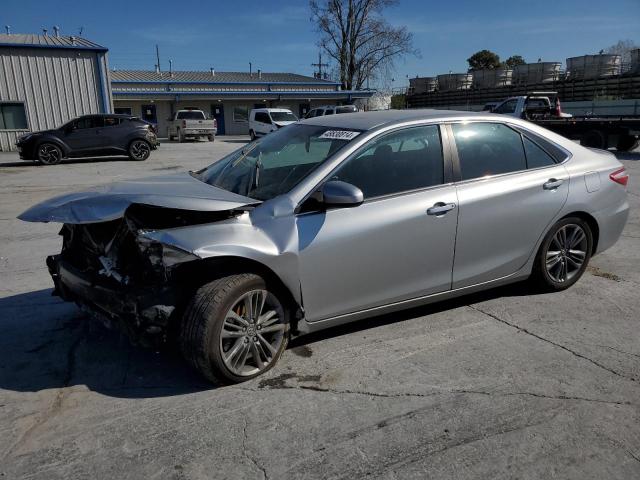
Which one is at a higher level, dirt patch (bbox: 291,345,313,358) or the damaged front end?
→ the damaged front end

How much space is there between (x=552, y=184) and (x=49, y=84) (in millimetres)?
24616

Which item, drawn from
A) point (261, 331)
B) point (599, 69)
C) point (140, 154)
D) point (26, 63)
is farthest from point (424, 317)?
point (599, 69)

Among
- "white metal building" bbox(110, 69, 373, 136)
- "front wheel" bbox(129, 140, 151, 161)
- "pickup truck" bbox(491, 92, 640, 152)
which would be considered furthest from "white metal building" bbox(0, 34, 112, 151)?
"pickup truck" bbox(491, 92, 640, 152)

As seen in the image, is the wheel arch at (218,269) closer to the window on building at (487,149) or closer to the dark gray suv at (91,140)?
the window on building at (487,149)

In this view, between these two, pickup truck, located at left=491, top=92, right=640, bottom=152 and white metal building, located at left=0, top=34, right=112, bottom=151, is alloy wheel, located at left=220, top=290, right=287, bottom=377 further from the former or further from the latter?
white metal building, located at left=0, top=34, right=112, bottom=151

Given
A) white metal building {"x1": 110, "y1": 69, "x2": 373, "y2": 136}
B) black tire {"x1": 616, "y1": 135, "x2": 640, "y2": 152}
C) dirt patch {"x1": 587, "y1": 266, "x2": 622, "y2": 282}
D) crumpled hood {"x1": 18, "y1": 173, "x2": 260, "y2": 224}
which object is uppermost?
white metal building {"x1": 110, "y1": 69, "x2": 373, "y2": 136}

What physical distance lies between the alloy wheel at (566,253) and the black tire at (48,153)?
57.5 feet

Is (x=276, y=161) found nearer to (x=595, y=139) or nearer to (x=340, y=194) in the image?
(x=340, y=194)

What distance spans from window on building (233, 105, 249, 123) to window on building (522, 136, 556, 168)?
42645 millimetres

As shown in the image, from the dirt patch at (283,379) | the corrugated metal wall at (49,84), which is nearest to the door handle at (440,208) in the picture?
the dirt patch at (283,379)

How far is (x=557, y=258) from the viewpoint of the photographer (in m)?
4.64

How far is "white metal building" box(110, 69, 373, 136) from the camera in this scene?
1590 inches

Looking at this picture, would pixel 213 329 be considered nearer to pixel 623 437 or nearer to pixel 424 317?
pixel 424 317

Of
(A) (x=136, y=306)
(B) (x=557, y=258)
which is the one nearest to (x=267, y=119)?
(B) (x=557, y=258)
